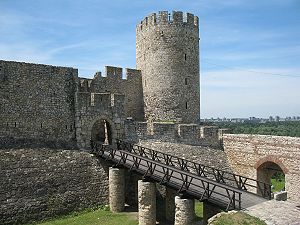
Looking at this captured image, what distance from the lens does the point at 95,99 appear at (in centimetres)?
1703

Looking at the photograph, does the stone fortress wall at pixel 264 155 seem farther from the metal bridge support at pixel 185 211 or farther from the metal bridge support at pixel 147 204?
the metal bridge support at pixel 147 204

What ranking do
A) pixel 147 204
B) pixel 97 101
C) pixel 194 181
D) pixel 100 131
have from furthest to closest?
1. pixel 100 131
2. pixel 97 101
3. pixel 194 181
4. pixel 147 204

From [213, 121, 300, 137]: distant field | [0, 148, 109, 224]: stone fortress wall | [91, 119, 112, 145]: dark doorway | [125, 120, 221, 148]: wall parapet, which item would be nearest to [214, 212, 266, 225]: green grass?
[0, 148, 109, 224]: stone fortress wall

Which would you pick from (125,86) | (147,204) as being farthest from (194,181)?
(125,86)

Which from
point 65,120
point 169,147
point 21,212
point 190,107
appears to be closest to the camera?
point 21,212

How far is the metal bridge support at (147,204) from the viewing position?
13.8 m

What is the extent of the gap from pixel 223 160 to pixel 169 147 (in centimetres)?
375

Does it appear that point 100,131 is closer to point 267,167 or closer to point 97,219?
point 97,219

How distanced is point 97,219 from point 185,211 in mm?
4241

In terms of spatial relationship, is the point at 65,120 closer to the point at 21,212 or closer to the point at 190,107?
the point at 21,212

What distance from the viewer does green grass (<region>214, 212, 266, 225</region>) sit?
9.87 m

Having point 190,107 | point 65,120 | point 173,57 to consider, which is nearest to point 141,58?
point 173,57

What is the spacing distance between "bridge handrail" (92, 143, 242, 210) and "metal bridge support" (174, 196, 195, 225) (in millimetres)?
351

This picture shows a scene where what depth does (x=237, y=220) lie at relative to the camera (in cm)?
1005
